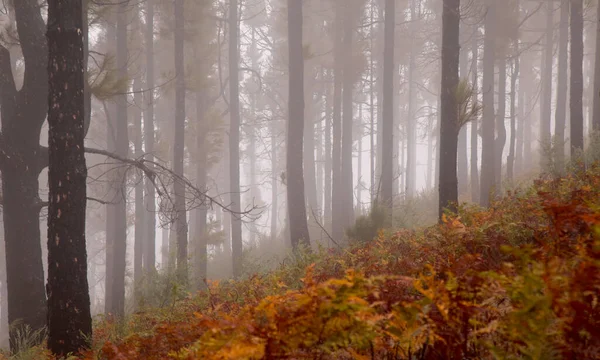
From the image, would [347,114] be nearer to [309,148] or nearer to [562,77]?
[309,148]

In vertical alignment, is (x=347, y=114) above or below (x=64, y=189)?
above

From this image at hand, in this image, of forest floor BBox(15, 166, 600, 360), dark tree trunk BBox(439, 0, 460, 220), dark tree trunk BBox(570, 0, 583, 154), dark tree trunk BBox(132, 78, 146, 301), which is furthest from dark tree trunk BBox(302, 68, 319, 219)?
forest floor BBox(15, 166, 600, 360)

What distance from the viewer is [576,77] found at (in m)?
13.2

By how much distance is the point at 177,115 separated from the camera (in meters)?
15.0

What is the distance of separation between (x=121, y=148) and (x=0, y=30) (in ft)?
25.1

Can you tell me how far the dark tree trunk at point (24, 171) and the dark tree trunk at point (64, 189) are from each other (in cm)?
286

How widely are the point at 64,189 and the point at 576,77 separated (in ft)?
46.3

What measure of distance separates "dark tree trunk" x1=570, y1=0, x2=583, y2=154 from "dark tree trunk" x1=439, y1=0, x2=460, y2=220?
6.71 metres

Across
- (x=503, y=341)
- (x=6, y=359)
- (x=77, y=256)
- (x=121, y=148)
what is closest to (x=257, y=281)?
(x=77, y=256)

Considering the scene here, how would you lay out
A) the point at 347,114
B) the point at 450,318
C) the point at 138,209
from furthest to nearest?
the point at 347,114 → the point at 138,209 → the point at 450,318

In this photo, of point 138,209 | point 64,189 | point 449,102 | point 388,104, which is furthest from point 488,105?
point 64,189

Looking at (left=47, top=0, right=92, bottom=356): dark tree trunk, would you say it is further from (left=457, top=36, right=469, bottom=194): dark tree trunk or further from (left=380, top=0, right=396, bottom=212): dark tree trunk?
(left=457, top=36, right=469, bottom=194): dark tree trunk

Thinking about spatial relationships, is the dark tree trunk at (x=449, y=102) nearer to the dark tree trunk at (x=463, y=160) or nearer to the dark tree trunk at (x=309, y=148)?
the dark tree trunk at (x=463, y=160)

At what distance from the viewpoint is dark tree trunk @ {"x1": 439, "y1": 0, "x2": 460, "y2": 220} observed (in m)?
8.73
